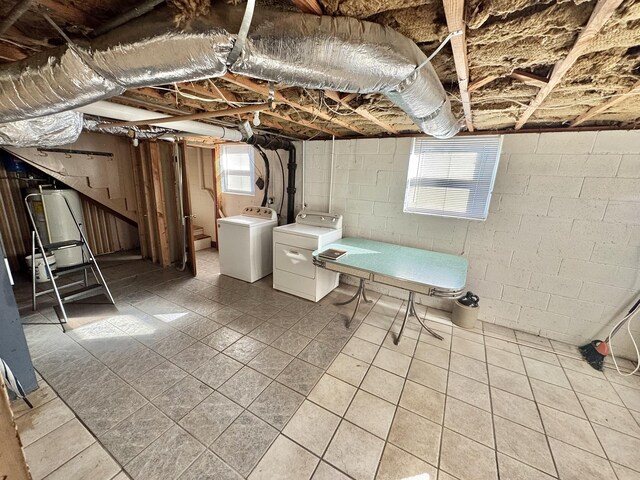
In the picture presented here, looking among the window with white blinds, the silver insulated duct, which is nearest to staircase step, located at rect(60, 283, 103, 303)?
the silver insulated duct

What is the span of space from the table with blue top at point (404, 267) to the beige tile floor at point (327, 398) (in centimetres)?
53

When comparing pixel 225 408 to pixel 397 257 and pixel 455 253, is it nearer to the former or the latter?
pixel 397 257

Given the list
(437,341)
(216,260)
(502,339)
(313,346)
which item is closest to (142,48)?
(313,346)

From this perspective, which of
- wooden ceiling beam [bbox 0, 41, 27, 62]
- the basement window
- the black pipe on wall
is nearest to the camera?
wooden ceiling beam [bbox 0, 41, 27, 62]

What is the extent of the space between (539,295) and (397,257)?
1503 millimetres

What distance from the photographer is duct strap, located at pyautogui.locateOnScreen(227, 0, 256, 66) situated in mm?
714

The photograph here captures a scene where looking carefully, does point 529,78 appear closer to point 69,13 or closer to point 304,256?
point 69,13

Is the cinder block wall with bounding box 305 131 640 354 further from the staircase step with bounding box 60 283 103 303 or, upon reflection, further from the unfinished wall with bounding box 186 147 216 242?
the staircase step with bounding box 60 283 103 303

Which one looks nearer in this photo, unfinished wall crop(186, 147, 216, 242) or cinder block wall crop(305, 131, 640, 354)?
cinder block wall crop(305, 131, 640, 354)

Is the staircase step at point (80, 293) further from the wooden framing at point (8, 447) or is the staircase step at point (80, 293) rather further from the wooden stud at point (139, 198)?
the wooden framing at point (8, 447)

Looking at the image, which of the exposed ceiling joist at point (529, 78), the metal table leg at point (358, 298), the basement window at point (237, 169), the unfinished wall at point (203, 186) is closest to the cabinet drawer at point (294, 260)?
the metal table leg at point (358, 298)

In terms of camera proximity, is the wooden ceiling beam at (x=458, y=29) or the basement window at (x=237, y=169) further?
the basement window at (x=237, y=169)

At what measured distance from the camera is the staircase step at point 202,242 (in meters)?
5.06

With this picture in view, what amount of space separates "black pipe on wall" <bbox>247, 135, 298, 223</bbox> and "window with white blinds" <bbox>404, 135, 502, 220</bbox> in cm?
167
